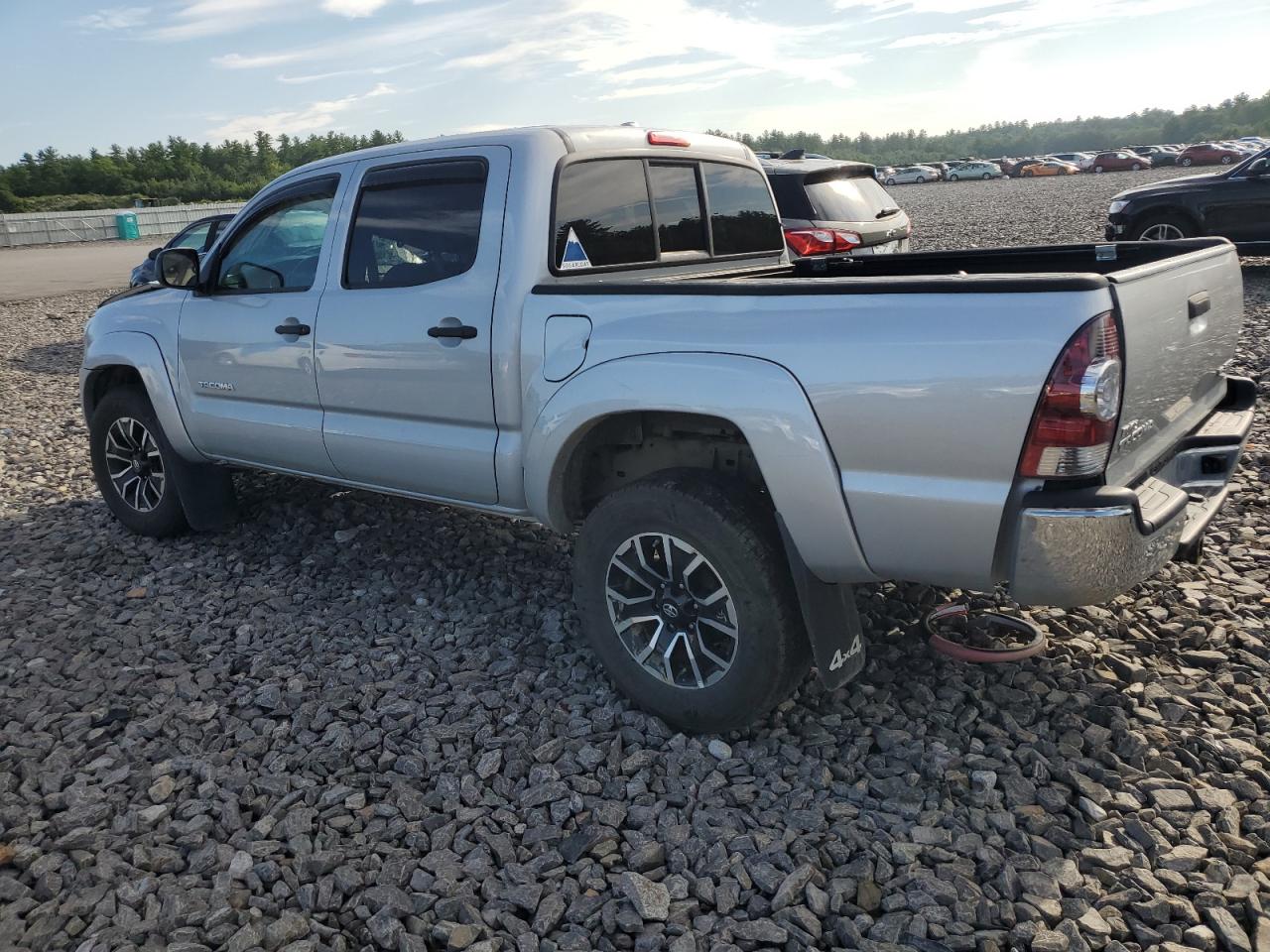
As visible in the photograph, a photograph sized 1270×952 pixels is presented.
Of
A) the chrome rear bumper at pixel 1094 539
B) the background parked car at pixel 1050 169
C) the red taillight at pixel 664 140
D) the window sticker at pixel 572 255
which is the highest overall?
the background parked car at pixel 1050 169

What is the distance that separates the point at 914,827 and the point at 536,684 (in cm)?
154

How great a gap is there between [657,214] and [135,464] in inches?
133

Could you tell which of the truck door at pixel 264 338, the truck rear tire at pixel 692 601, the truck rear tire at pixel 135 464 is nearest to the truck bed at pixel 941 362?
the truck rear tire at pixel 692 601

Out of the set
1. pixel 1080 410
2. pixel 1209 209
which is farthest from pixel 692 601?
pixel 1209 209

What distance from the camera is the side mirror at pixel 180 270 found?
477 centimetres

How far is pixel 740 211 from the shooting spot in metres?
4.84

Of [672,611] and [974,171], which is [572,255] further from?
[974,171]

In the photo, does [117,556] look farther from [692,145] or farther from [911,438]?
[911,438]

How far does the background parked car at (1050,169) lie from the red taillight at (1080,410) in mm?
60523

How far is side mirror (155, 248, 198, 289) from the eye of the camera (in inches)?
188

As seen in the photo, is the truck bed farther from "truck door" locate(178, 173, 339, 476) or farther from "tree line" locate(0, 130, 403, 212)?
"tree line" locate(0, 130, 403, 212)

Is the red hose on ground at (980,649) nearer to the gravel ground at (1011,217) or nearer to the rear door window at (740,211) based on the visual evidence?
the rear door window at (740,211)

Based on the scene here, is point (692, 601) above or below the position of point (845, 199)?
below

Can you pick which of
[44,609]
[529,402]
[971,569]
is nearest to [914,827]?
[971,569]
